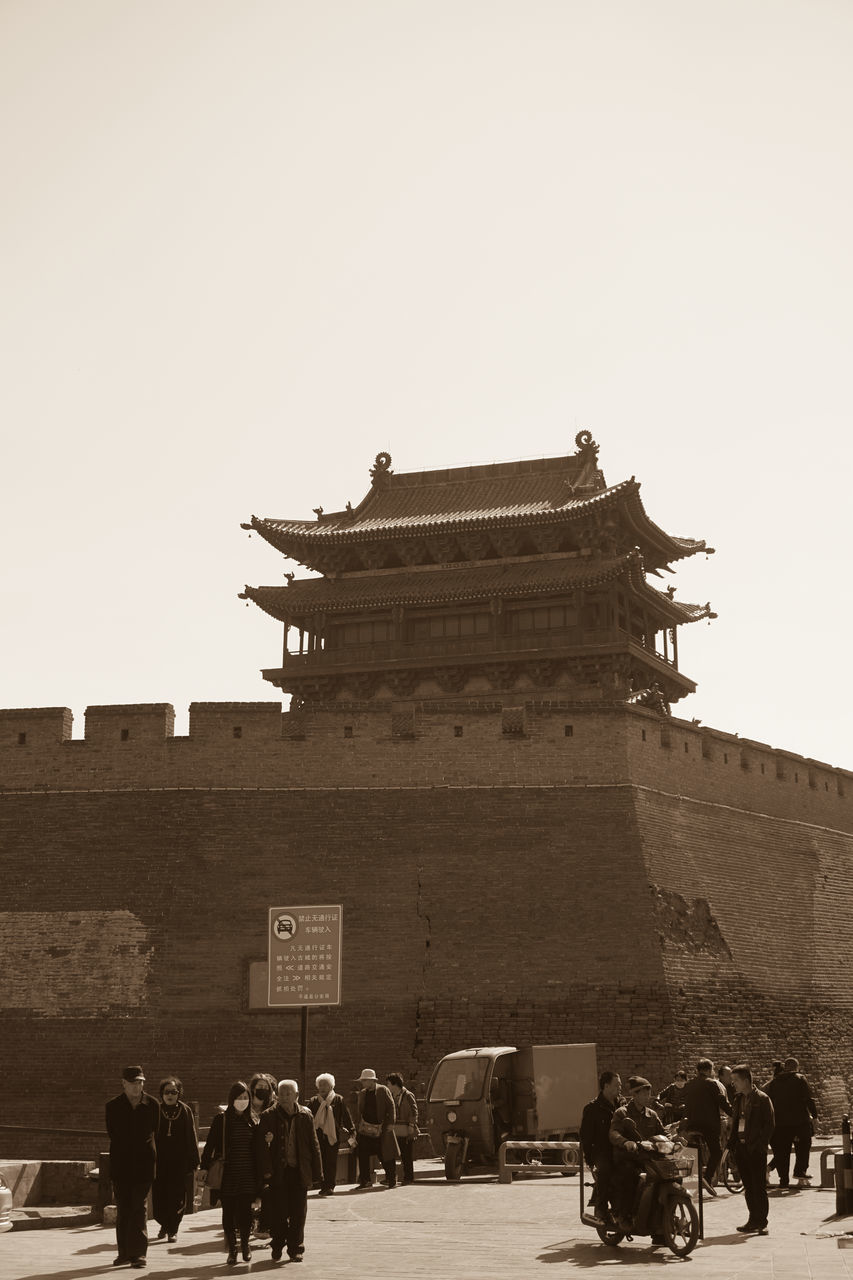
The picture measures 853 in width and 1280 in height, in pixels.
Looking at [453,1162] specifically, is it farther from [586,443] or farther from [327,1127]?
[586,443]

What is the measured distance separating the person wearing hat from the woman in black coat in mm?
3286

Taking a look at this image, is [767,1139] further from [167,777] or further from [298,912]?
[167,777]

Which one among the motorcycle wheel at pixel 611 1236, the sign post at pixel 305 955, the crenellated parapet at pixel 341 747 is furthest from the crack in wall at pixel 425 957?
the motorcycle wheel at pixel 611 1236

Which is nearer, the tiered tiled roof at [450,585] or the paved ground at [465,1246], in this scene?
the paved ground at [465,1246]

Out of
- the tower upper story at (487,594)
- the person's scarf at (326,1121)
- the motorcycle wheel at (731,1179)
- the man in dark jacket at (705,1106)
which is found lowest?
the motorcycle wheel at (731,1179)

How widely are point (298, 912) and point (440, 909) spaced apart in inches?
134

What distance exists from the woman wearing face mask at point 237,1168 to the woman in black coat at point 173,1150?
39cm

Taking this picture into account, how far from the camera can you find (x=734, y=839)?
786 inches

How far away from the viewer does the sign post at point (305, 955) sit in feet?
47.3

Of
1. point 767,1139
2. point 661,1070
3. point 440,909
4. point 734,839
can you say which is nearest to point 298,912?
point 440,909

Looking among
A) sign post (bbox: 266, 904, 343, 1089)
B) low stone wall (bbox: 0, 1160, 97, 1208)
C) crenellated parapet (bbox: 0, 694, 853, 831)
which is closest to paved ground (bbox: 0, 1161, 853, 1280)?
low stone wall (bbox: 0, 1160, 97, 1208)

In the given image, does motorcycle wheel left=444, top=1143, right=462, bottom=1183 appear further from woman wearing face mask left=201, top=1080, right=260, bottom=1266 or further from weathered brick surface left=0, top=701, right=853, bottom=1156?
woman wearing face mask left=201, top=1080, right=260, bottom=1266

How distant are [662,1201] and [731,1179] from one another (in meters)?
4.20

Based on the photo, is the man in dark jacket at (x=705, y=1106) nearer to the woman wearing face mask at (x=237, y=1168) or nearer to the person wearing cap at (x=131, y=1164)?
the woman wearing face mask at (x=237, y=1168)
